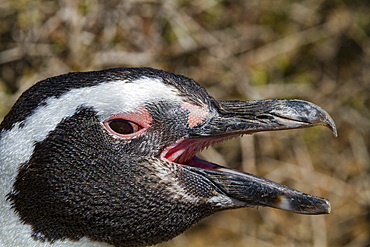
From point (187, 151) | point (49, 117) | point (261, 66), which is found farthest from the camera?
point (261, 66)

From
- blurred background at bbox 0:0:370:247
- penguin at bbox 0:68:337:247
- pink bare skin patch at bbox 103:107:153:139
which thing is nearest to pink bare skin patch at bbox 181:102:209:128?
penguin at bbox 0:68:337:247

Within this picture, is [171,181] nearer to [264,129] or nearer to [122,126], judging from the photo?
[122,126]

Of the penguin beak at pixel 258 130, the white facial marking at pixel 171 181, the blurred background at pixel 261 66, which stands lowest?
the blurred background at pixel 261 66

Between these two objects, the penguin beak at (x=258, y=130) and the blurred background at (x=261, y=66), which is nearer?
the penguin beak at (x=258, y=130)

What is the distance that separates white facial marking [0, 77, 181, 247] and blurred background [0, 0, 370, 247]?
8.38ft

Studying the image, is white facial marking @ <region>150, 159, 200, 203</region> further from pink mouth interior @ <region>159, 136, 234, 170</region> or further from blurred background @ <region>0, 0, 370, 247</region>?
blurred background @ <region>0, 0, 370, 247</region>

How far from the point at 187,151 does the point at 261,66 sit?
361cm

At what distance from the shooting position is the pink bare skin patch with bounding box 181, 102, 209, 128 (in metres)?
2.24

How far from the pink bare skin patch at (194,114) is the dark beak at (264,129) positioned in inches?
1.3

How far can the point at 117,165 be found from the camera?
7.13 feet

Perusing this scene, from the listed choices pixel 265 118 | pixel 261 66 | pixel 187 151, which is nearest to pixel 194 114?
pixel 187 151

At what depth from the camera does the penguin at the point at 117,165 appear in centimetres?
215

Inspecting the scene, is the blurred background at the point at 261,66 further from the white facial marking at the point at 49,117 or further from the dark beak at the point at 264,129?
the dark beak at the point at 264,129

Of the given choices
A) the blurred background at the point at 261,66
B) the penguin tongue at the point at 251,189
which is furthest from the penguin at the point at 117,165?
the blurred background at the point at 261,66
